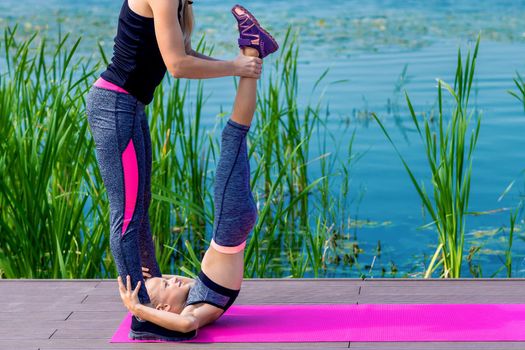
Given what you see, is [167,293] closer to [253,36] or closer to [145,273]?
[145,273]

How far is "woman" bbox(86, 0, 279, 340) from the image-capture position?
121 inches

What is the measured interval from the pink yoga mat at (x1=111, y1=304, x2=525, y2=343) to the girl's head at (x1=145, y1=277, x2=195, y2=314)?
0.11 metres

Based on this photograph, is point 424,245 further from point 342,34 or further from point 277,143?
A: point 342,34

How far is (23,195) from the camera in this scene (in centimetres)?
434

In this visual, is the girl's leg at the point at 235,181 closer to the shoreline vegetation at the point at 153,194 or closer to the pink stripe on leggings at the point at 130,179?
the pink stripe on leggings at the point at 130,179

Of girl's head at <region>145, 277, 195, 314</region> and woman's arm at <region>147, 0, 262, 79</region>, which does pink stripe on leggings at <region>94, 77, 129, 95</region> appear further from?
girl's head at <region>145, 277, 195, 314</region>

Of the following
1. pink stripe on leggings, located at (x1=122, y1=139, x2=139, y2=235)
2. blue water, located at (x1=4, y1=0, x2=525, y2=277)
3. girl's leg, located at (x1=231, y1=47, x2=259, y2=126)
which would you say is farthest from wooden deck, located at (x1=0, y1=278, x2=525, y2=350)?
blue water, located at (x1=4, y1=0, x2=525, y2=277)

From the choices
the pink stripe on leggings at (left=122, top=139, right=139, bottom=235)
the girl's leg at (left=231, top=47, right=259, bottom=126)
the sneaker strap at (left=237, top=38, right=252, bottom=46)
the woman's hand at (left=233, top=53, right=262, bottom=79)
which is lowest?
the pink stripe on leggings at (left=122, top=139, right=139, bottom=235)

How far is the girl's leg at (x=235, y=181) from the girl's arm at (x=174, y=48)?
0.44 feet

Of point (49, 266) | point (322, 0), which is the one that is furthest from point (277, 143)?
point (322, 0)

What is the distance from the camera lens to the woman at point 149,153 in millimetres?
3082

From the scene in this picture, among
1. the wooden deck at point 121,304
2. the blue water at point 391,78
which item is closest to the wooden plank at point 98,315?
the wooden deck at point 121,304

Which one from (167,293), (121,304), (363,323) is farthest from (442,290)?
(121,304)

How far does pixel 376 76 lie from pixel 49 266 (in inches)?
225
